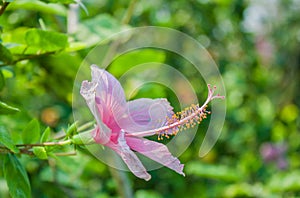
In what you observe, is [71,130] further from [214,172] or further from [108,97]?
[214,172]

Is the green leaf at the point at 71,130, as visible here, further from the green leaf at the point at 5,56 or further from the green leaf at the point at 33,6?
the green leaf at the point at 33,6

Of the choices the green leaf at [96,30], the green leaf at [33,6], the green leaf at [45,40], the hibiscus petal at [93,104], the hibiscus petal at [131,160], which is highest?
the green leaf at [96,30]

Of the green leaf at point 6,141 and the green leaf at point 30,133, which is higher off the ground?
the green leaf at point 30,133

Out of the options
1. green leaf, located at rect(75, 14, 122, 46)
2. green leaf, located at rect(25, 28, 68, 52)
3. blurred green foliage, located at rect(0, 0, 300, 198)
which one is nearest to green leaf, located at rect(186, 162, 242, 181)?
blurred green foliage, located at rect(0, 0, 300, 198)

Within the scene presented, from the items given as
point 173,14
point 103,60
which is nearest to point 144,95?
point 103,60

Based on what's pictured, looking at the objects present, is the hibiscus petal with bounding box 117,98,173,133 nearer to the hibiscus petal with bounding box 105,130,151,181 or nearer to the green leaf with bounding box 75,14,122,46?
the hibiscus petal with bounding box 105,130,151,181

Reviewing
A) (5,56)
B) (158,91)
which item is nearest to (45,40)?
(5,56)

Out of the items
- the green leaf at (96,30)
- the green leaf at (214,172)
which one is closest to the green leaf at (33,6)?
the green leaf at (96,30)
